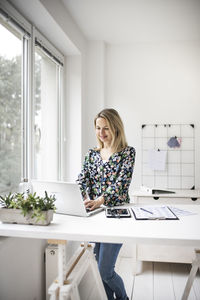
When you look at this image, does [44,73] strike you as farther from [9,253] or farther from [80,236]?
[80,236]

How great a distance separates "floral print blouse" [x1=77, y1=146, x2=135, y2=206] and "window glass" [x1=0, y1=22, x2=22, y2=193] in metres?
0.51

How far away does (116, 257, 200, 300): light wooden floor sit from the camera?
7.79 ft

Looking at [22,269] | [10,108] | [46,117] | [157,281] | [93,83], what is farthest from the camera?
[93,83]

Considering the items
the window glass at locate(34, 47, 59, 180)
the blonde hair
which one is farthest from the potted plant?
the window glass at locate(34, 47, 59, 180)

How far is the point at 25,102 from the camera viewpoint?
89.5 inches

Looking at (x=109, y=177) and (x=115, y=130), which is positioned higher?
(x=115, y=130)

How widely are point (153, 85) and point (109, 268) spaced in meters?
2.24

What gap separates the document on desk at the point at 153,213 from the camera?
150 centimetres

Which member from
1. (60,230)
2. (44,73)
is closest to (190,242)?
(60,230)

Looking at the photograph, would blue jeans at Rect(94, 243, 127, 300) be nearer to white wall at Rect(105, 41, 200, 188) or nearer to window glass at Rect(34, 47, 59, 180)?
window glass at Rect(34, 47, 59, 180)

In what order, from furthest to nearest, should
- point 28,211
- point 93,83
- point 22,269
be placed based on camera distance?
1. point 93,83
2. point 22,269
3. point 28,211

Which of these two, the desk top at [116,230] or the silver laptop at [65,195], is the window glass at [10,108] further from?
the desk top at [116,230]

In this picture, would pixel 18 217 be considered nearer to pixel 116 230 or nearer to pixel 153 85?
pixel 116 230

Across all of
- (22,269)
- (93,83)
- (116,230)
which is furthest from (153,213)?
(93,83)
